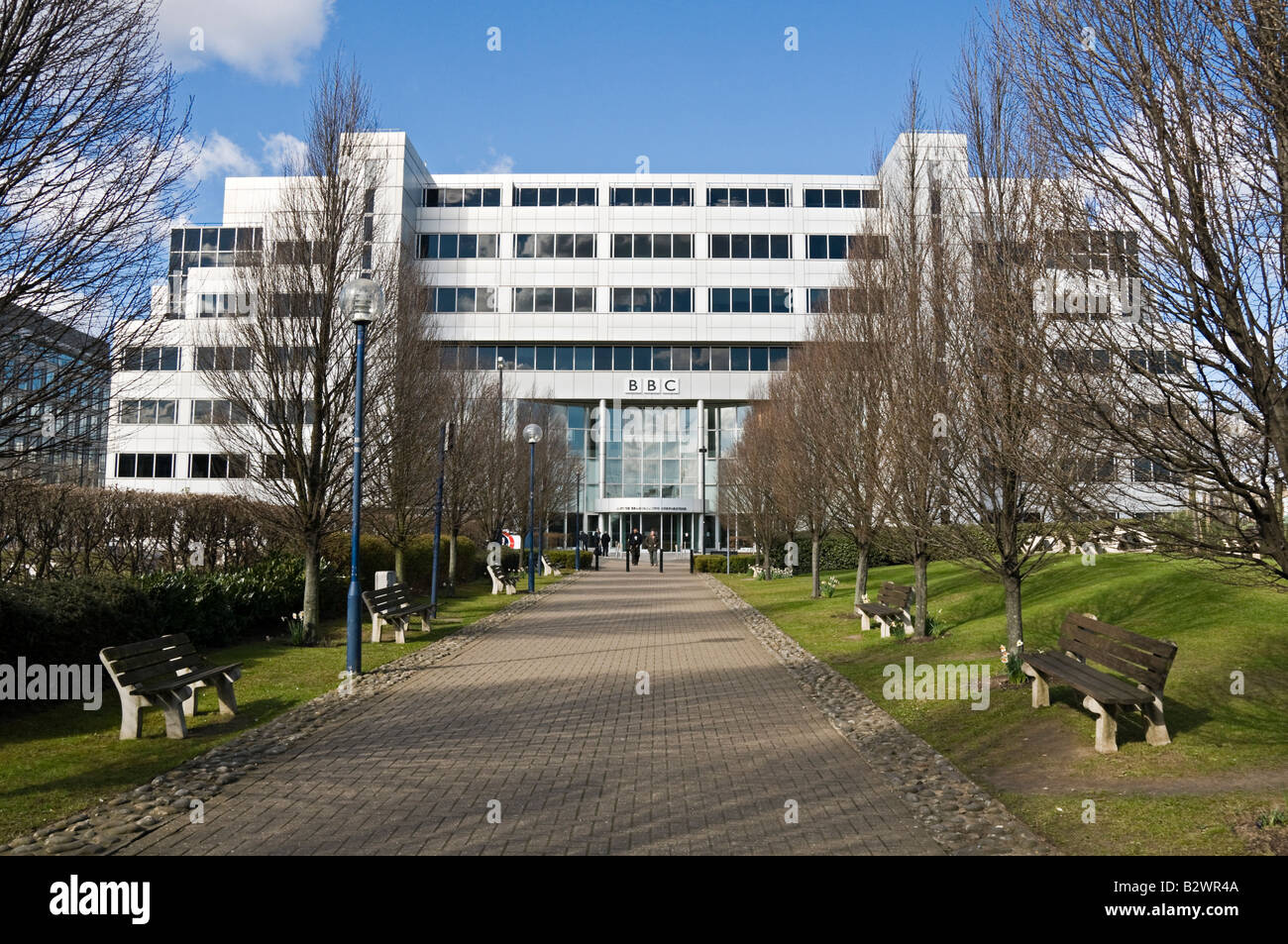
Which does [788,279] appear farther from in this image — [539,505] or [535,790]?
[535,790]

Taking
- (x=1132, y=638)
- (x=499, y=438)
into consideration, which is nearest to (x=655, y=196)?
(x=499, y=438)

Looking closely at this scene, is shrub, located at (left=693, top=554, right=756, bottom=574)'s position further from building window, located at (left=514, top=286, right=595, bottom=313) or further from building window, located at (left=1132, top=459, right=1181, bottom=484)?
building window, located at (left=1132, top=459, right=1181, bottom=484)

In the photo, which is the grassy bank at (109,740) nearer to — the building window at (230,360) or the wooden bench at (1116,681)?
the building window at (230,360)

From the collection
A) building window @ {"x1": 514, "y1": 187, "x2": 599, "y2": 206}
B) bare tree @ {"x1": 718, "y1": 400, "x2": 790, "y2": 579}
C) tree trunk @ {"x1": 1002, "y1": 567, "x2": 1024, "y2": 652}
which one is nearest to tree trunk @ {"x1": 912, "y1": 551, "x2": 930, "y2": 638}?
tree trunk @ {"x1": 1002, "y1": 567, "x2": 1024, "y2": 652}

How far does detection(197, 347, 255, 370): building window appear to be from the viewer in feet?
52.2

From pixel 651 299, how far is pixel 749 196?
848 centimetres

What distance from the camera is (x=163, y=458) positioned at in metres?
56.0

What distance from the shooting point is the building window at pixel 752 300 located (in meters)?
57.7

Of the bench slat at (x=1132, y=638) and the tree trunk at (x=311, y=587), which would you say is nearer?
the bench slat at (x=1132, y=638)

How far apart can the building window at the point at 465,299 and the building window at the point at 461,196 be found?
17.5 ft

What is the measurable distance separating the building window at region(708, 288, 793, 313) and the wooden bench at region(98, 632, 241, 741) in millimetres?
50192

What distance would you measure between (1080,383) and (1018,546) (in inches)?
220

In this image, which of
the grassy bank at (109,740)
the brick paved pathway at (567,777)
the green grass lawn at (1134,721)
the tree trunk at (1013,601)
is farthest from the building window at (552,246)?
the tree trunk at (1013,601)
